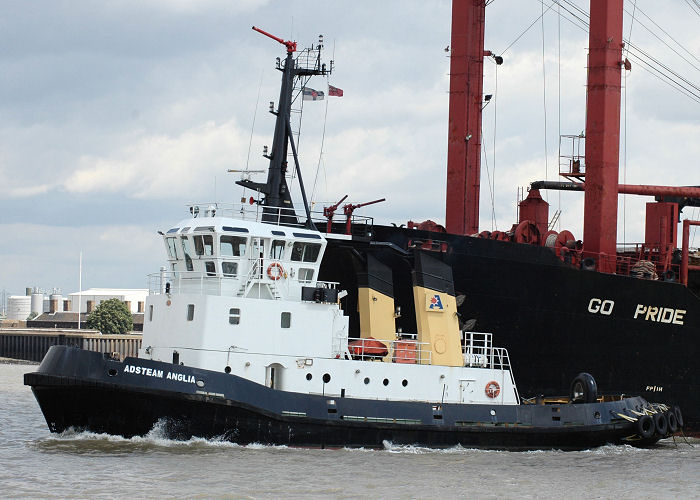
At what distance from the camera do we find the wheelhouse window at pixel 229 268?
18.5 meters

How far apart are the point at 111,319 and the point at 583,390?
53108 millimetres

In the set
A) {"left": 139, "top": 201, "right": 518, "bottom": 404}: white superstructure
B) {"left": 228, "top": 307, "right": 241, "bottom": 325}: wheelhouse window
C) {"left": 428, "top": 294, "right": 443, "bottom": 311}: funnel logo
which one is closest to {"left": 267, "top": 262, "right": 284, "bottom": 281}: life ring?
{"left": 139, "top": 201, "right": 518, "bottom": 404}: white superstructure

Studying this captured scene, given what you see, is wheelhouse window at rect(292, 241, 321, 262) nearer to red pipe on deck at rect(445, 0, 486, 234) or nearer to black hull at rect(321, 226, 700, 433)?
black hull at rect(321, 226, 700, 433)

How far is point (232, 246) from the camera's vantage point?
61.0ft

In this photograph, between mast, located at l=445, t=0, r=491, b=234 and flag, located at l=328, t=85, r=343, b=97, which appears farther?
mast, located at l=445, t=0, r=491, b=234

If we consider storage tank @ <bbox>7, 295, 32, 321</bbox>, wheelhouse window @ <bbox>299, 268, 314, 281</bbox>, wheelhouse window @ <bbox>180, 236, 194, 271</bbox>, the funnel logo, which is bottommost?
storage tank @ <bbox>7, 295, 32, 321</bbox>

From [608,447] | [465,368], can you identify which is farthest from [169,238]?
[608,447]

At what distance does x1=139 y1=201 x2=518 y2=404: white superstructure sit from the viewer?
1803 cm

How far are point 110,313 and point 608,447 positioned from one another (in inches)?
2115

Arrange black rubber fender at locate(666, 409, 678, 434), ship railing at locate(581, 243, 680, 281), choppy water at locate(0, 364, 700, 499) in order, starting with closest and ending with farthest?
choppy water at locate(0, 364, 700, 499), black rubber fender at locate(666, 409, 678, 434), ship railing at locate(581, 243, 680, 281)

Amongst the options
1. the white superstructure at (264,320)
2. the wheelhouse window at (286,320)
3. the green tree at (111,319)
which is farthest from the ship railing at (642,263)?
the green tree at (111,319)

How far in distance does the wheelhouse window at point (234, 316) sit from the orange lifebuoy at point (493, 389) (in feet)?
17.4

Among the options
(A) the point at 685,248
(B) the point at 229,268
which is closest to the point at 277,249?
(B) the point at 229,268

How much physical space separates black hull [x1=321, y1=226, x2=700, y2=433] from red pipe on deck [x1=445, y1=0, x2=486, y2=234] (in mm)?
4392
